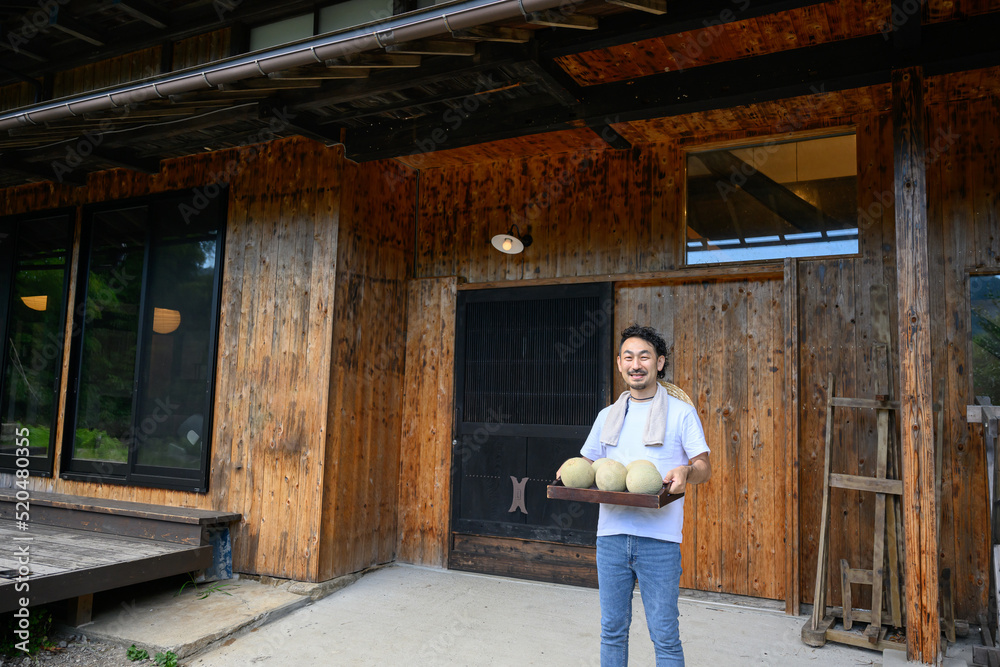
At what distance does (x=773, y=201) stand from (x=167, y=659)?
14.8 ft

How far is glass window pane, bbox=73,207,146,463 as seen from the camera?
17.9 feet

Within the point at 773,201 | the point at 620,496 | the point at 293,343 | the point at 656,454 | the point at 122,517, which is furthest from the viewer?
the point at 293,343

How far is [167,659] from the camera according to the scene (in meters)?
3.49

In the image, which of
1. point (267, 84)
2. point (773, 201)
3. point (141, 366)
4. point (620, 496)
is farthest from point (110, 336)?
point (773, 201)

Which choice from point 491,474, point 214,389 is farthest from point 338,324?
point 491,474

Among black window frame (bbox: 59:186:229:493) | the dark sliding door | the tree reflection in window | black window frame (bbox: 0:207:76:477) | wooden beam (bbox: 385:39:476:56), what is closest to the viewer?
wooden beam (bbox: 385:39:476:56)

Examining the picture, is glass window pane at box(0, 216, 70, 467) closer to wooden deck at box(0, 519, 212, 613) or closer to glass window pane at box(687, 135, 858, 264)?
wooden deck at box(0, 519, 212, 613)

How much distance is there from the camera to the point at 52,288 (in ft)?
19.8

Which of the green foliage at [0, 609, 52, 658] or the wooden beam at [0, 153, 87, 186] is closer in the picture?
the green foliage at [0, 609, 52, 658]

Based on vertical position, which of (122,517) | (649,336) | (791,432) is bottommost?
(122,517)

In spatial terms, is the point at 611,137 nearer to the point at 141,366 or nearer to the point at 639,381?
the point at 639,381

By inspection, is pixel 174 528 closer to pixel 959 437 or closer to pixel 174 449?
pixel 174 449

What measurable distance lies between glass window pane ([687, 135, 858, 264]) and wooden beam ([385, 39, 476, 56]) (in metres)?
2.03

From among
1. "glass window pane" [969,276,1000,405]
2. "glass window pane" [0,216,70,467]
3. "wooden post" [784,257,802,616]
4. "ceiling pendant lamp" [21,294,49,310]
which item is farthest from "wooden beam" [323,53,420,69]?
"ceiling pendant lamp" [21,294,49,310]
